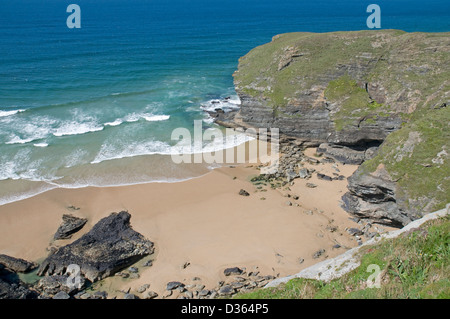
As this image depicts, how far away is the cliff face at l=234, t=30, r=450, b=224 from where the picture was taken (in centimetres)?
2908

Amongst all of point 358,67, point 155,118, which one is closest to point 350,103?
point 358,67

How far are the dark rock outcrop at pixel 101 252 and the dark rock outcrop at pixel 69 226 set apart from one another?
139cm

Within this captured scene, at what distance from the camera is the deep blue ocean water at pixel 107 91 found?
31513 mm

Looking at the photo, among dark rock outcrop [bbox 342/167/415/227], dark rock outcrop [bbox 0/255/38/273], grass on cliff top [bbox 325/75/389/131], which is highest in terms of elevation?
grass on cliff top [bbox 325/75/389/131]

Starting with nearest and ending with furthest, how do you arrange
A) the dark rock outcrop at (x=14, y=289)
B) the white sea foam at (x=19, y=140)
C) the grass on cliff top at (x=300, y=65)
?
the dark rock outcrop at (x=14, y=289) < the grass on cliff top at (x=300, y=65) < the white sea foam at (x=19, y=140)

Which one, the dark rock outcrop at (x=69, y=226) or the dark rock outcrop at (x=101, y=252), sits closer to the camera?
the dark rock outcrop at (x=101, y=252)

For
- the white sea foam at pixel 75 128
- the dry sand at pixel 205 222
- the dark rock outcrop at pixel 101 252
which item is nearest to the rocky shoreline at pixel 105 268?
the dark rock outcrop at pixel 101 252

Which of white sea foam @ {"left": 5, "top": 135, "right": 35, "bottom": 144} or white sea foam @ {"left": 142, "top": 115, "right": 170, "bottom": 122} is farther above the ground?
white sea foam @ {"left": 142, "top": 115, "right": 170, "bottom": 122}

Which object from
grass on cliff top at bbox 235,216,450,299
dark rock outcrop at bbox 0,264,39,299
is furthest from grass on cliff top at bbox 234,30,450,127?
dark rock outcrop at bbox 0,264,39,299

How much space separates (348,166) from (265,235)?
38.2 feet

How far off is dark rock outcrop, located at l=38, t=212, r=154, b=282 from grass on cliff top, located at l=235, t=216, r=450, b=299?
904 centimetres

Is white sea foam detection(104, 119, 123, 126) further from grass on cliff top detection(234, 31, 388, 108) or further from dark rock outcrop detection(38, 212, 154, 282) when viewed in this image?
dark rock outcrop detection(38, 212, 154, 282)

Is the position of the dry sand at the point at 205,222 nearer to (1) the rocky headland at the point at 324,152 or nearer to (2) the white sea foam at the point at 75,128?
(1) the rocky headland at the point at 324,152
